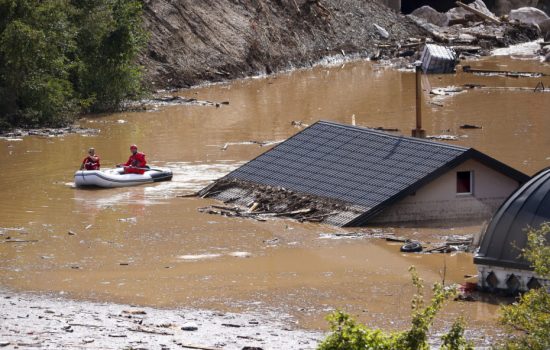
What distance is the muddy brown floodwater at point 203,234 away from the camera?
20.3 m

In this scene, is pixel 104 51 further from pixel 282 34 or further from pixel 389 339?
pixel 389 339

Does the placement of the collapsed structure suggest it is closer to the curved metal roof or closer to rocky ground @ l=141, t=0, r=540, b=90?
the curved metal roof

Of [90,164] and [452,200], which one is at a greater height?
[90,164]

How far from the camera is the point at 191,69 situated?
183 feet

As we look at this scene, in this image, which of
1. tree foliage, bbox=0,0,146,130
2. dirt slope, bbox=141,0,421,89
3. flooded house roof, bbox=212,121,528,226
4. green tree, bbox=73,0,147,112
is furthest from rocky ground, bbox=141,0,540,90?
flooded house roof, bbox=212,121,528,226

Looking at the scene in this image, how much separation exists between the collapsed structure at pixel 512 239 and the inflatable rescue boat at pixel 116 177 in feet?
43.7

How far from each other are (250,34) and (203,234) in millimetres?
36280

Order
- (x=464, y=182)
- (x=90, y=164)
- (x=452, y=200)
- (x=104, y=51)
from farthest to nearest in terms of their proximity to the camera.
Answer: (x=104, y=51) < (x=90, y=164) < (x=464, y=182) < (x=452, y=200)

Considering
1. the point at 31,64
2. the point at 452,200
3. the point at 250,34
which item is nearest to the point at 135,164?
the point at 452,200

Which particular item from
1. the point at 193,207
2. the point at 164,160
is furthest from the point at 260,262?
the point at 164,160

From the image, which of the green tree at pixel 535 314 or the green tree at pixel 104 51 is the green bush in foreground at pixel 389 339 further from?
the green tree at pixel 104 51

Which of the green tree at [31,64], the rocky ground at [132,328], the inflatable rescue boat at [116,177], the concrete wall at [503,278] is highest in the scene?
the green tree at [31,64]

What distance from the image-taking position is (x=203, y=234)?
995 inches

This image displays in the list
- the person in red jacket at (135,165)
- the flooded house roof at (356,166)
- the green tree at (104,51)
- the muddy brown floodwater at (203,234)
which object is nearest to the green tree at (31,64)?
the muddy brown floodwater at (203,234)
